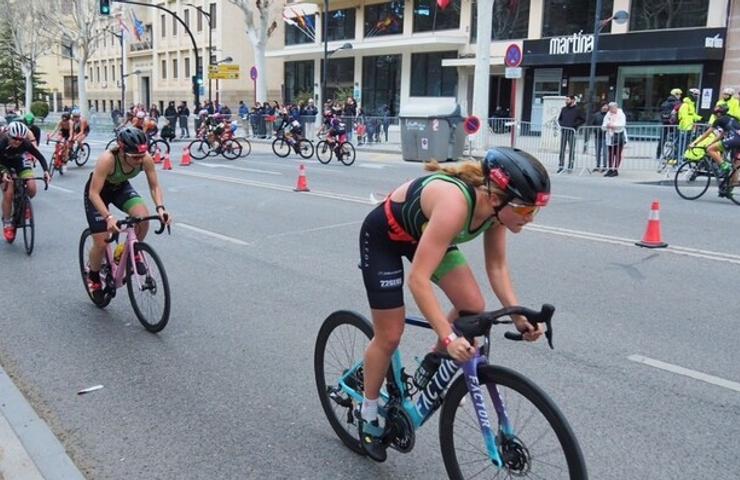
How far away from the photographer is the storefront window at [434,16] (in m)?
38.0

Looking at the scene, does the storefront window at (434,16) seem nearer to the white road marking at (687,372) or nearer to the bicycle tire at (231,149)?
the bicycle tire at (231,149)

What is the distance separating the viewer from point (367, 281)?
3.31 meters

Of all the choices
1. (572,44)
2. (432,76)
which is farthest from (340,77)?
(572,44)

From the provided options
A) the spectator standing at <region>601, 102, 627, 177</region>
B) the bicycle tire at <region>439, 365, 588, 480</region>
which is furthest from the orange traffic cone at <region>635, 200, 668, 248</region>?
the spectator standing at <region>601, 102, 627, 177</region>

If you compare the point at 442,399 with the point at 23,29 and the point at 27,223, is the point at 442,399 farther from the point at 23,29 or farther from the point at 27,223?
the point at 23,29

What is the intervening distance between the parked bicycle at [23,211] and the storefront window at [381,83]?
3347 centimetres

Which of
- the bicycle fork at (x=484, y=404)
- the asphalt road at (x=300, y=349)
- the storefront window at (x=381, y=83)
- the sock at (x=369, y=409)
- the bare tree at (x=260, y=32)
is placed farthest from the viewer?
the storefront window at (x=381, y=83)

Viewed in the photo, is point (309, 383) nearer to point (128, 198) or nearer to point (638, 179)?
point (128, 198)

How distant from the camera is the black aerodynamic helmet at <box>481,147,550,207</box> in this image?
268 cm

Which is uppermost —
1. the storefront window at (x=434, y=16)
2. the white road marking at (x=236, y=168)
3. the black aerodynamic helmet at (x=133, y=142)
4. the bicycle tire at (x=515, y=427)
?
the storefront window at (x=434, y=16)

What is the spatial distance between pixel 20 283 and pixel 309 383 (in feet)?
13.7

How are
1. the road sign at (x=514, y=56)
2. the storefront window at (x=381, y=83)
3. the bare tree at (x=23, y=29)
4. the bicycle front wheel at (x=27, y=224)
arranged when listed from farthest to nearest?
the bare tree at (x=23, y=29), the storefront window at (x=381, y=83), the road sign at (x=514, y=56), the bicycle front wheel at (x=27, y=224)

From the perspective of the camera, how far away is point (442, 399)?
10.4 feet

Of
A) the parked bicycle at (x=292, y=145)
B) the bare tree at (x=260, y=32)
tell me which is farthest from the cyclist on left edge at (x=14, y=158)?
the bare tree at (x=260, y=32)
